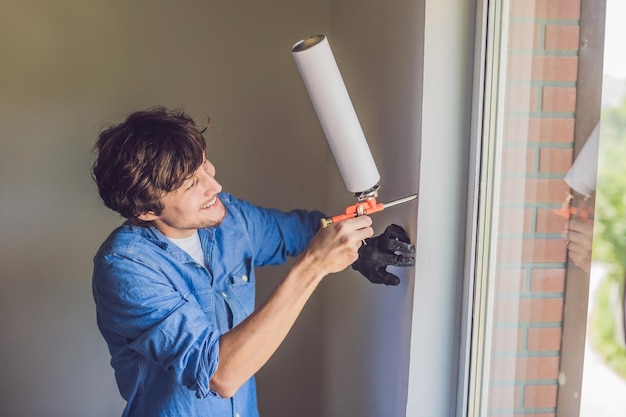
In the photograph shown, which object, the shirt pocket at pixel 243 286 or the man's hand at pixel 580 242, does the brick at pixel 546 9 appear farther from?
the shirt pocket at pixel 243 286

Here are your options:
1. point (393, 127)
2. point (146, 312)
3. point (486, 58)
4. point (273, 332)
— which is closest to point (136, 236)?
point (146, 312)

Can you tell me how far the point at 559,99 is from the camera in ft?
2.88

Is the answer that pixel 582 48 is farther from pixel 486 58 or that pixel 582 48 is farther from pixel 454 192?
pixel 454 192

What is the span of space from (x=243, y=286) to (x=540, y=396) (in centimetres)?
77

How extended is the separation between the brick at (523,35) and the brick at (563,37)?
0.11 ft

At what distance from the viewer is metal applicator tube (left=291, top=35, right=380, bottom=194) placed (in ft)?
3.27

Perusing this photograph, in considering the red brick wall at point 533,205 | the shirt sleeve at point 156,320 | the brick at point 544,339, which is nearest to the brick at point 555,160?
the red brick wall at point 533,205

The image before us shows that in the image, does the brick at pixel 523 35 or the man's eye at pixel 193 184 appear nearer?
the brick at pixel 523 35

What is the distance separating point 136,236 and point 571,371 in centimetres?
90

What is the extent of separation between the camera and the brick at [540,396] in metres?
0.92

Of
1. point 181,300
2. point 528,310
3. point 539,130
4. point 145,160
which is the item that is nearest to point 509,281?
point 528,310

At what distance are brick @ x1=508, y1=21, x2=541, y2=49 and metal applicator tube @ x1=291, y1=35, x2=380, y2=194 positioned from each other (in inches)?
11.7

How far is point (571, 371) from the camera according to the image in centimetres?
85

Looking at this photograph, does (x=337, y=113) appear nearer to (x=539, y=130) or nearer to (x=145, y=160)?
(x=539, y=130)
